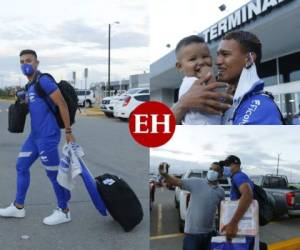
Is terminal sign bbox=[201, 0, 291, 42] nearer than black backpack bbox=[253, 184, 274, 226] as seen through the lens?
Yes

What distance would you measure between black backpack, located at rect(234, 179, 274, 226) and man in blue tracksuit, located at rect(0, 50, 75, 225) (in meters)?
1.72

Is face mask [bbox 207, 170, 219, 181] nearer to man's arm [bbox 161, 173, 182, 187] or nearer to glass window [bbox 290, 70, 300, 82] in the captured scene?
man's arm [bbox 161, 173, 182, 187]

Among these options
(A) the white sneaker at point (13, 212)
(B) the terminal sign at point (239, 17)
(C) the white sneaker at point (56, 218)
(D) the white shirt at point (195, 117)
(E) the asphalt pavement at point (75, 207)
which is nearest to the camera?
(B) the terminal sign at point (239, 17)

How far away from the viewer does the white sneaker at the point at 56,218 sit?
12.5 feet

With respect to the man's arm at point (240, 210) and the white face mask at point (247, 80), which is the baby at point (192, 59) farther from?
the man's arm at point (240, 210)

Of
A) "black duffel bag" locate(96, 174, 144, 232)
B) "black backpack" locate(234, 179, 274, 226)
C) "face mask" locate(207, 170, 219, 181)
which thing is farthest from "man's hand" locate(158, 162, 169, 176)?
"black duffel bag" locate(96, 174, 144, 232)

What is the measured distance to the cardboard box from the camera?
1.82 m

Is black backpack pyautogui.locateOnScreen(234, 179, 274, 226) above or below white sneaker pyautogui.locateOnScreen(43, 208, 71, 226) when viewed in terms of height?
above

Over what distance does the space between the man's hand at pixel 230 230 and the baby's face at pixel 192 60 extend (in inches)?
22.7

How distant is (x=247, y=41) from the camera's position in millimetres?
1680

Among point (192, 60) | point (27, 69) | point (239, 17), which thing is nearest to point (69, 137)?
point (27, 69)

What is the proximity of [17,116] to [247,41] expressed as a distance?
221 cm

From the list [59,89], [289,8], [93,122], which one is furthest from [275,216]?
[93,122]

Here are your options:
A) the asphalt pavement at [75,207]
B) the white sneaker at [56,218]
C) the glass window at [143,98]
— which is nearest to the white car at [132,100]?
the glass window at [143,98]
